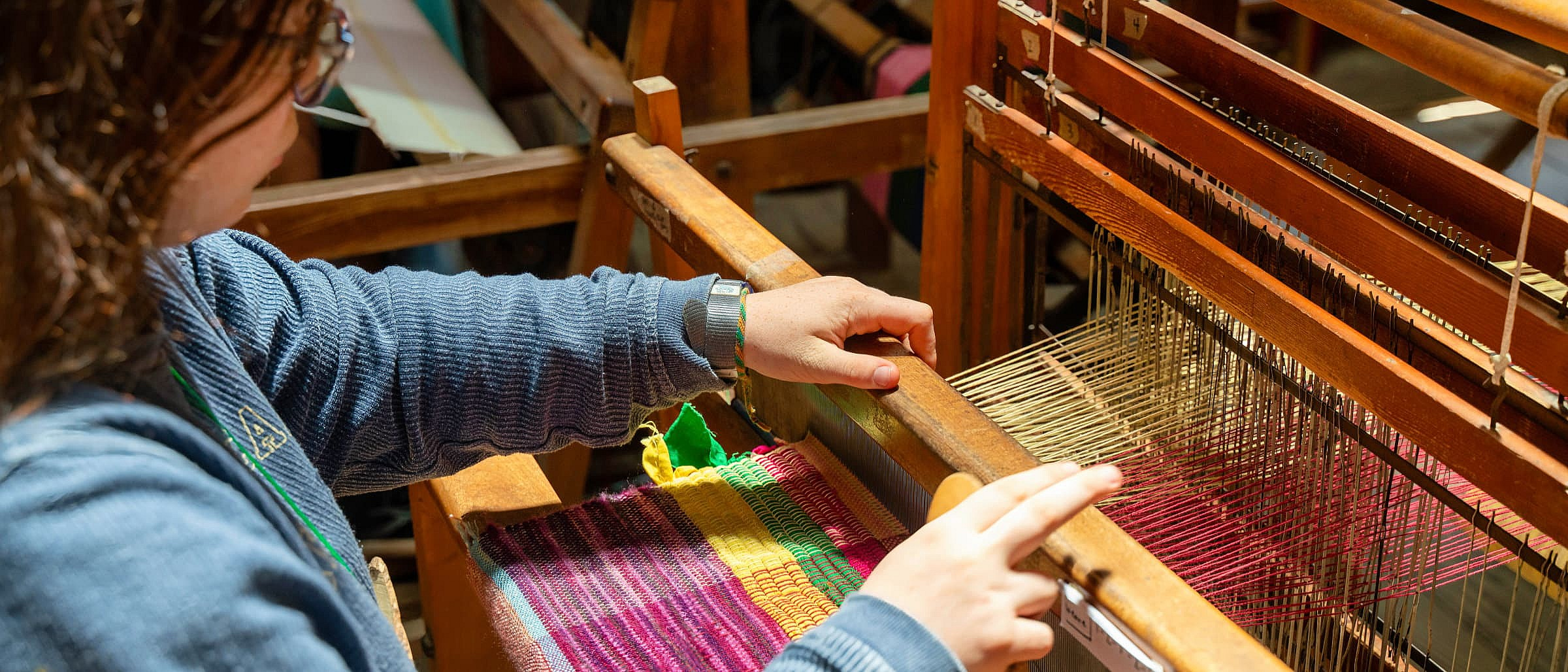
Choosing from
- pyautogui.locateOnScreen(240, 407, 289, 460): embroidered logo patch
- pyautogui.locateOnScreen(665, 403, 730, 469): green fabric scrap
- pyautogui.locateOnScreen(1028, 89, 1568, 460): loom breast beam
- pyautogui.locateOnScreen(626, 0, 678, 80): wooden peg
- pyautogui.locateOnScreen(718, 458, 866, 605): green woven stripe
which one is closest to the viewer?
pyautogui.locateOnScreen(240, 407, 289, 460): embroidered logo patch

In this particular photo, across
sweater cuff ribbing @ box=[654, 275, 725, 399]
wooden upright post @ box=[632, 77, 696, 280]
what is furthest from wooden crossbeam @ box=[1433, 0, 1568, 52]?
wooden upright post @ box=[632, 77, 696, 280]

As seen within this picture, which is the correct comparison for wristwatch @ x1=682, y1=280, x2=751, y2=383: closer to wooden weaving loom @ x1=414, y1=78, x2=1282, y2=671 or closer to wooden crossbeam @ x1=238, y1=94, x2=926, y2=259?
wooden weaving loom @ x1=414, y1=78, x2=1282, y2=671

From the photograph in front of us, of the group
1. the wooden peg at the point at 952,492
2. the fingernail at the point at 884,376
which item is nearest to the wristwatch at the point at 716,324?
the fingernail at the point at 884,376

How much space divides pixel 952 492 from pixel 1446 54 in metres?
0.54

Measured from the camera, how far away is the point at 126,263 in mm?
654

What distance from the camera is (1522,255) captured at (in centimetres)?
100

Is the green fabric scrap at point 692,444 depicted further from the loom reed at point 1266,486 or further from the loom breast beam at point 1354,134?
the loom breast beam at point 1354,134

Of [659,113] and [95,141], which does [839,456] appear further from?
[95,141]

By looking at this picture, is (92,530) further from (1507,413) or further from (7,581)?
(1507,413)

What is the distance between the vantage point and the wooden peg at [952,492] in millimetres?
939

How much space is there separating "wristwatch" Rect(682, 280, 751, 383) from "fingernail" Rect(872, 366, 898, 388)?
0.15 m

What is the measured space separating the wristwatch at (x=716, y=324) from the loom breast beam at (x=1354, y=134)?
0.57 meters

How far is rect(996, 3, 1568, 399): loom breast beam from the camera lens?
3.39 ft

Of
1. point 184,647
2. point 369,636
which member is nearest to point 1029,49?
point 369,636
